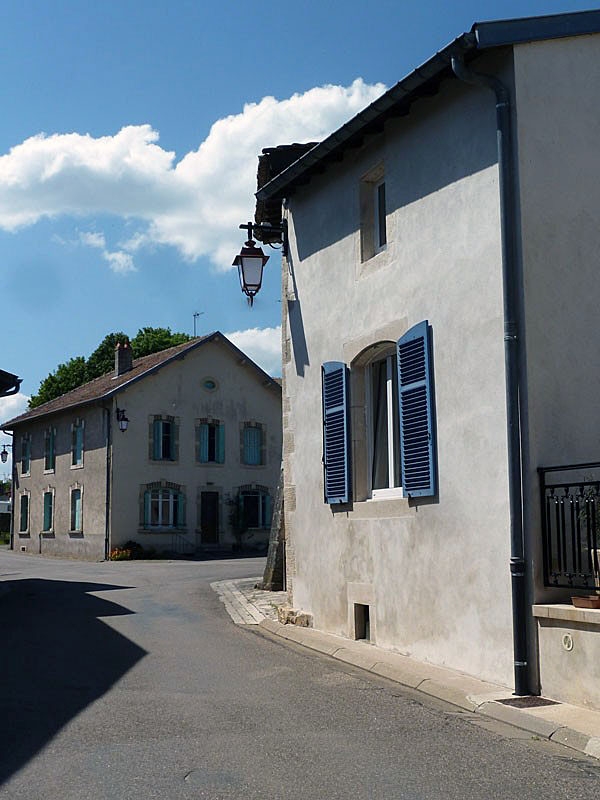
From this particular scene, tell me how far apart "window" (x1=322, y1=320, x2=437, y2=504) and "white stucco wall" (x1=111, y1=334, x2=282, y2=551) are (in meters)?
21.8

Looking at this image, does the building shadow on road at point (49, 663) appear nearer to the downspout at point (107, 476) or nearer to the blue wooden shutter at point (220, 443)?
the downspout at point (107, 476)

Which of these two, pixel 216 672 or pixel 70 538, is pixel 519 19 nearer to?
pixel 216 672

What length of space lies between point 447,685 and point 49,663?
149 inches

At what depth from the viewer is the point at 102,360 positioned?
53938mm

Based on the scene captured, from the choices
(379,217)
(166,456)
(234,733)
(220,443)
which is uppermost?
(379,217)

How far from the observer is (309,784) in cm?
505

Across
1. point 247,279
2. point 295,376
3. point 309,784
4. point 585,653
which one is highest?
point 247,279

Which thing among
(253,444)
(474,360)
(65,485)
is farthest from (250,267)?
(65,485)

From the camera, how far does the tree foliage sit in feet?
177

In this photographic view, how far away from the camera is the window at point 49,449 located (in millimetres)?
36906

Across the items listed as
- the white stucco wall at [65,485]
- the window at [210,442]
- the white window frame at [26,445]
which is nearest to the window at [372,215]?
the white stucco wall at [65,485]

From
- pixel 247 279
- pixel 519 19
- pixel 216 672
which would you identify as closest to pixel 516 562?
pixel 216 672

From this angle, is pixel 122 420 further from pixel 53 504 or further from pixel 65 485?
pixel 53 504

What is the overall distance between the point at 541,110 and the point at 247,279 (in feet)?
16.2
